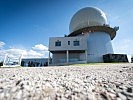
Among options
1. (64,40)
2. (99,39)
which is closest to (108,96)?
(64,40)

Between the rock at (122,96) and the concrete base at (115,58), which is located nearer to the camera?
the rock at (122,96)

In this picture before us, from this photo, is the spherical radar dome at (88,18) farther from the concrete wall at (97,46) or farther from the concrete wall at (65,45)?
the concrete wall at (65,45)

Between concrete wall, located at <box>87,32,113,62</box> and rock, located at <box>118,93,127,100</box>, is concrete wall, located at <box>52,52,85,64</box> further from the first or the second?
rock, located at <box>118,93,127,100</box>

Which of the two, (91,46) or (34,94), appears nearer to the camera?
(34,94)

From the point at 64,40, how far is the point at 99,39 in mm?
11197

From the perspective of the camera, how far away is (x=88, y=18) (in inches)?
1342

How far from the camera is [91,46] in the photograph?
111 ft

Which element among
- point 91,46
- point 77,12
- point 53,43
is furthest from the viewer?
point 77,12

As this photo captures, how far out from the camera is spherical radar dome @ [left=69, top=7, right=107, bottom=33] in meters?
34.2

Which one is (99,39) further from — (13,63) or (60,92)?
(60,92)

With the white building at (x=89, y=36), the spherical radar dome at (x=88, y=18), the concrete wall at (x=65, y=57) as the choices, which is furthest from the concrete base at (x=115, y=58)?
the spherical radar dome at (x=88, y=18)

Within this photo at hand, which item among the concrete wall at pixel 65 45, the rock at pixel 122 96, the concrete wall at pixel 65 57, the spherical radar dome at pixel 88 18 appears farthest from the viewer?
the spherical radar dome at pixel 88 18

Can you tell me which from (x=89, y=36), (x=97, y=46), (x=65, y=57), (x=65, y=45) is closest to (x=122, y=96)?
(x=65, y=45)

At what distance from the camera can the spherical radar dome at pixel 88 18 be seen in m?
34.2
